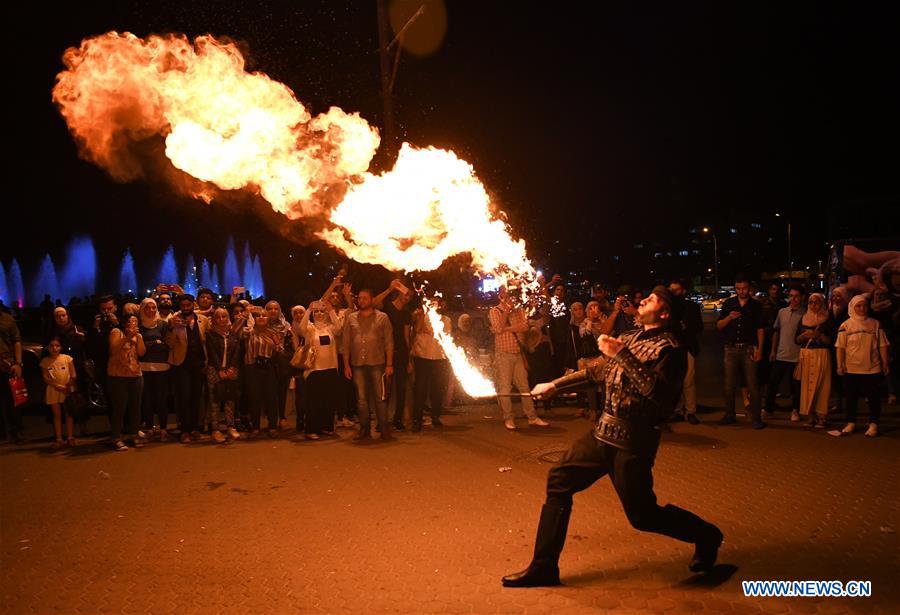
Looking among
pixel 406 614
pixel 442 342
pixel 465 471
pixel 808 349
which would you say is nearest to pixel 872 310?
pixel 808 349

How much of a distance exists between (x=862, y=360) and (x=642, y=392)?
5974mm

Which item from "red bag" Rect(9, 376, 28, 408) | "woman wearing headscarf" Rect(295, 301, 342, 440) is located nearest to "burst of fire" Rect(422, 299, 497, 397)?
"woman wearing headscarf" Rect(295, 301, 342, 440)

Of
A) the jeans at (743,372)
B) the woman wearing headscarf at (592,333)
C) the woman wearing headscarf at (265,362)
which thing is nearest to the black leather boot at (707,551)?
the jeans at (743,372)

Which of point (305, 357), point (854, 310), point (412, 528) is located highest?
point (854, 310)

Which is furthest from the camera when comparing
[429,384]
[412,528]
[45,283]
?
[45,283]


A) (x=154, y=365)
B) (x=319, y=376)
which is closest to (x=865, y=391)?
(x=319, y=376)

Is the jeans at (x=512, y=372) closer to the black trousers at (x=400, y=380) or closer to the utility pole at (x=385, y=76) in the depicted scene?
the black trousers at (x=400, y=380)

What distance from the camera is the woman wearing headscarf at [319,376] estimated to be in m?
9.44

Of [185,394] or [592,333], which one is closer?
[185,394]

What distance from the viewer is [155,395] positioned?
31.2 ft

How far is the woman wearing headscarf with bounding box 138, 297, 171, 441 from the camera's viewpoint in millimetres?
9422

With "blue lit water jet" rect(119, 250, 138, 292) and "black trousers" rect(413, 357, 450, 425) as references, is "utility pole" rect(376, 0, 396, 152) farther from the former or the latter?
"blue lit water jet" rect(119, 250, 138, 292)

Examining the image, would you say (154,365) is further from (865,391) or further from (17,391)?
(865,391)

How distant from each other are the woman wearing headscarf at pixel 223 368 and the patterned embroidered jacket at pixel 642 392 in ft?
20.9
